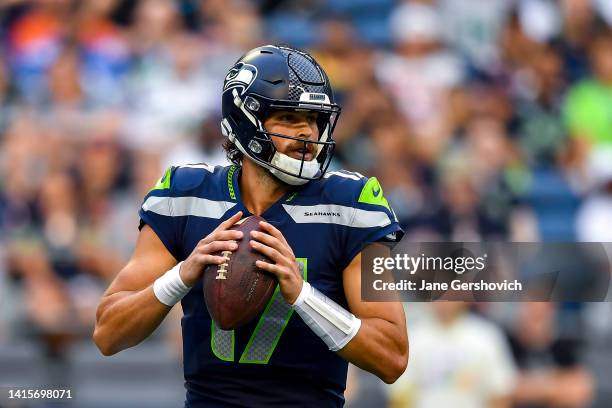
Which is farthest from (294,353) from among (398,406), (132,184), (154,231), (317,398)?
(132,184)

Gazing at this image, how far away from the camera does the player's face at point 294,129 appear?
359 cm

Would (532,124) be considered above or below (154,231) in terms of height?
below

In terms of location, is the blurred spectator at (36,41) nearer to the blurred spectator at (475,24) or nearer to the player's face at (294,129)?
the blurred spectator at (475,24)

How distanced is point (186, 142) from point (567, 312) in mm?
2953

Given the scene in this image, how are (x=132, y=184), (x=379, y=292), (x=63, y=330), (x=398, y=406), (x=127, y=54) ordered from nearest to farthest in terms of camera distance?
(x=379, y=292) → (x=398, y=406) → (x=63, y=330) → (x=132, y=184) → (x=127, y=54)

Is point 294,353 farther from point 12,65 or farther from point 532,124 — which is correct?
point 12,65

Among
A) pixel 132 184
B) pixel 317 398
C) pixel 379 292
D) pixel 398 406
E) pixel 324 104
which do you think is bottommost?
pixel 398 406

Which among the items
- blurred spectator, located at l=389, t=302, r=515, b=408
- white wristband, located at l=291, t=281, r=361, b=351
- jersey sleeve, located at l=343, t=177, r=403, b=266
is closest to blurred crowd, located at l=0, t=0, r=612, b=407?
blurred spectator, located at l=389, t=302, r=515, b=408

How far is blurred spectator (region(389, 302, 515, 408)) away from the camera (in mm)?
6781

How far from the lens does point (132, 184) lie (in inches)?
326

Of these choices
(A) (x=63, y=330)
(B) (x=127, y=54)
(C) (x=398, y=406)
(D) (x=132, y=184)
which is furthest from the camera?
(B) (x=127, y=54)

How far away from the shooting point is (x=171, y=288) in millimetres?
3426

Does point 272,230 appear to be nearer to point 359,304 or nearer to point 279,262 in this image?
point 279,262

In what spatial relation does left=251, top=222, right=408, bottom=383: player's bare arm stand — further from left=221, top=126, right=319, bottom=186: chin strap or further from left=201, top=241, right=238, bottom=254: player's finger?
left=221, top=126, right=319, bottom=186: chin strap
